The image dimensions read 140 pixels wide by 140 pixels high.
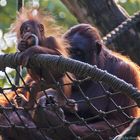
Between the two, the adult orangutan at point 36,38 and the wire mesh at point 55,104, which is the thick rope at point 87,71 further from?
the adult orangutan at point 36,38

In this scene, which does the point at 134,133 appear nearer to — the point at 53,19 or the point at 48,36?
the point at 48,36

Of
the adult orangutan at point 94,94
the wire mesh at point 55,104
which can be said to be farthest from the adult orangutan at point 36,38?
the adult orangutan at point 94,94

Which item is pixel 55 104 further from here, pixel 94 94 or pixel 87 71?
pixel 94 94

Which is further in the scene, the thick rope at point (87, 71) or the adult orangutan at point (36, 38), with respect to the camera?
the adult orangutan at point (36, 38)

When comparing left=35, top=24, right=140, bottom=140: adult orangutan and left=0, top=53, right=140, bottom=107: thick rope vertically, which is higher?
left=0, top=53, right=140, bottom=107: thick rope

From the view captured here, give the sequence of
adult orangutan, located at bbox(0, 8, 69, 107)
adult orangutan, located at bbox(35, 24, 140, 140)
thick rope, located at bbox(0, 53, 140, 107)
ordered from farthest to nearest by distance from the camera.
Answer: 1. adult orangutan, located at bbox(35, 24, 140, 140)
2. adult orangutan, located at bbox(0, 8, 69, 107)
3. thick rope, located at bbox(0, 53, 140, 107)

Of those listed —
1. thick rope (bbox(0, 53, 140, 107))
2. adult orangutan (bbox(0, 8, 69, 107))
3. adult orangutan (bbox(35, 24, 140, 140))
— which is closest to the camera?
thick rope (bbox(0, 53, 140, 107))

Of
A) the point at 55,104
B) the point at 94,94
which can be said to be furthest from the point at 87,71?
the point at 94,94

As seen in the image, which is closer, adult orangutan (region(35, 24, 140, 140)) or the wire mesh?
the wire mesh

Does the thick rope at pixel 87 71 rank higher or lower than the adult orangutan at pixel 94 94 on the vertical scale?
higher

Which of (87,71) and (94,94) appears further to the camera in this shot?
(94,94)

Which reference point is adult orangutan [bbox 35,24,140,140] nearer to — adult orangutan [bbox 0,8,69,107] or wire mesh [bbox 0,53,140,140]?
wire mesh [bbox 0,53,140,140]

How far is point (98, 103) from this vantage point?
300cm

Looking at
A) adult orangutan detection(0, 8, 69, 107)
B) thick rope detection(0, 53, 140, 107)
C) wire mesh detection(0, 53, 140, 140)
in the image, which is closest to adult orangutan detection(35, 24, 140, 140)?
wire mesh detection(0, 53, 140, 140)
